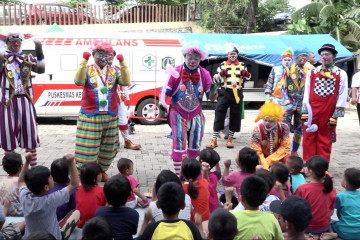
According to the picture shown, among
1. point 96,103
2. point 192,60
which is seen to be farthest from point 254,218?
point 96,103

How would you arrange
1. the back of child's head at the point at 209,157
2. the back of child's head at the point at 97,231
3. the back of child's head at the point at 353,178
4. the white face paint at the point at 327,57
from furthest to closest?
1. the white face paint at the point at 327,57
2. the back of child's head at the point at 209,157
3. the back of child's head at the point at 353,178
4. the back of child's head at the point at 97,231

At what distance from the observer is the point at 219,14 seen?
1920cm

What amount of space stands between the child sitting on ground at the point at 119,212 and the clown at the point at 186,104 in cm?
220

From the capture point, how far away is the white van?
1066cm

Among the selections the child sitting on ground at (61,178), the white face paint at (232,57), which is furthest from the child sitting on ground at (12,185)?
the white face paint at (232,57)

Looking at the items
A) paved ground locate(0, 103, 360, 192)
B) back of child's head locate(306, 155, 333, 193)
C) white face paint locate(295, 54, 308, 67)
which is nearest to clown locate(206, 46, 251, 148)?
paved ground locate(0, 103, 360, 192)

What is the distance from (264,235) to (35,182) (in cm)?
169

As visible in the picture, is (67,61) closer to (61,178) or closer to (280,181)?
(61,178)

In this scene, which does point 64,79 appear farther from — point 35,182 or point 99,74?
point 35,182

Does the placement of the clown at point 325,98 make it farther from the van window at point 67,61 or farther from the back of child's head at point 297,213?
the van window at point 67,61

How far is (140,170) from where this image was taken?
6.70 m

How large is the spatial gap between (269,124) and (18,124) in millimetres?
3198

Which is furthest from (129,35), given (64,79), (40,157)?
(40,157)

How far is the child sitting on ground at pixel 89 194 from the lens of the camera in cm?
388
